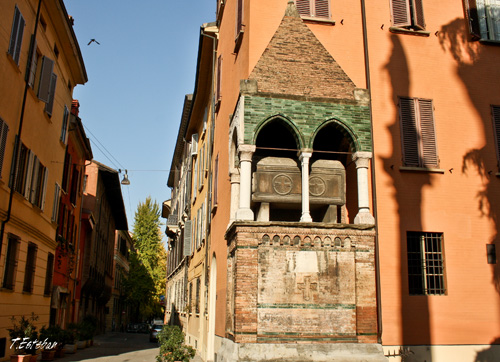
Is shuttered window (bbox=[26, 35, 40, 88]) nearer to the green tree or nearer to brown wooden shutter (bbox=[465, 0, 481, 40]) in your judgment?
brown wooden shutter (bbox=[465, 0, 481, 40])

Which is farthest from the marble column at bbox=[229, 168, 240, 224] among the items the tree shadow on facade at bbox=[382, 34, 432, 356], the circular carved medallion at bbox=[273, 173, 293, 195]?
the tree shadow on facade at bbox=[382, 34, 432, 356]

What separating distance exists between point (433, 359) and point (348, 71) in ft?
24.8

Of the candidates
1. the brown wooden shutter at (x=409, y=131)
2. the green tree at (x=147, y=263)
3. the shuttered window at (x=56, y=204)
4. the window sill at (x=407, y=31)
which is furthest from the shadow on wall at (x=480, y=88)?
the green tree at (x=147, y=263)

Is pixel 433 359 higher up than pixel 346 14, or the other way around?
pixel 346 14

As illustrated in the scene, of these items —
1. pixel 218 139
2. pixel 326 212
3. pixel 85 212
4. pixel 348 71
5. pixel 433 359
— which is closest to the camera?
pixel 433 359

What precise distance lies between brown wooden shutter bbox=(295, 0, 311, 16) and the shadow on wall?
3775 millimetres

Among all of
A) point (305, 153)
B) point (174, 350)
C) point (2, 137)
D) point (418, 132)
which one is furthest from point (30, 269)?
point (418, 132)

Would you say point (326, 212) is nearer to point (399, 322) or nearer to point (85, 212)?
point (399, 322)

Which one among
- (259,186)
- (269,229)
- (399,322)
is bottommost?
(399,322)

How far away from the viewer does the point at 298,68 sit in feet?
40.9

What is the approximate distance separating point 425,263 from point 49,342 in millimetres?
13047

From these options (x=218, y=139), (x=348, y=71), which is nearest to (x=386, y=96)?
(x=348, y=71)

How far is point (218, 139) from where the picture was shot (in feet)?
58.6

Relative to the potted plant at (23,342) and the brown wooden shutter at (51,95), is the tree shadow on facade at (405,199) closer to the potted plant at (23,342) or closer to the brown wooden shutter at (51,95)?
the potted plant at (23,342)
